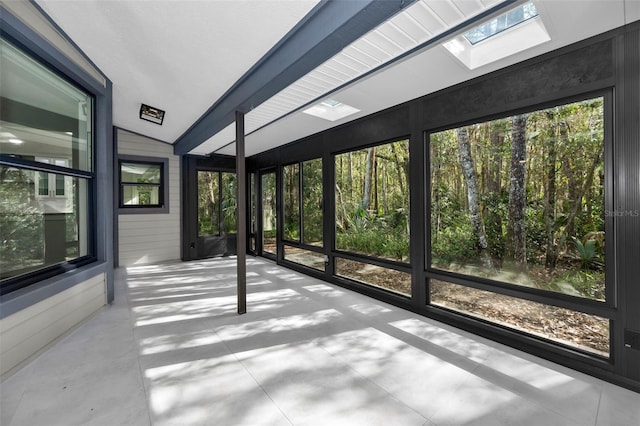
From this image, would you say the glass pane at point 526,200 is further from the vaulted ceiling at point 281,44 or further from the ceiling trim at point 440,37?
the ceiling trim at point 440,37

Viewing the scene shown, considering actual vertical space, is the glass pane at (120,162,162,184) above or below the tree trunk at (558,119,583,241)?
above

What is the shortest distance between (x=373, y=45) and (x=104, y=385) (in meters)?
3.25

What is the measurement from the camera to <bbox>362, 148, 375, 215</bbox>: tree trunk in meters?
4.61

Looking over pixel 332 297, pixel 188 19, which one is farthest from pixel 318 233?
pixel 188 19

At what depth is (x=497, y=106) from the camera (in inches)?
110

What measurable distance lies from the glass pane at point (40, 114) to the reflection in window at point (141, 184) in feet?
9.88

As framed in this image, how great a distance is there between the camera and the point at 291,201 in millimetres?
6203

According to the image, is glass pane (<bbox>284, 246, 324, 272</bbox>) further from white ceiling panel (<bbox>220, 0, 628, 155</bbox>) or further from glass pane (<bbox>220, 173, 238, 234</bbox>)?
white ceiling panel (<bbox>220, 0, 628, 155</bbox>)

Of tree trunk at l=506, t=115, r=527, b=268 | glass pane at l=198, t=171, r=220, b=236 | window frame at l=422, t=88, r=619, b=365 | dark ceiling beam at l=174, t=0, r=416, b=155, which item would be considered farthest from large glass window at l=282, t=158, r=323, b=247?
tree trunk at l=506, t=115, r=527, b=268

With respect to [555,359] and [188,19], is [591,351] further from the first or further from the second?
Result: [188,19]

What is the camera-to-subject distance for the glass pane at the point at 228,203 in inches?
291

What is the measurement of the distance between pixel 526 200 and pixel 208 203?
21.4ft

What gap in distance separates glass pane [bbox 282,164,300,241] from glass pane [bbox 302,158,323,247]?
205 millimetres

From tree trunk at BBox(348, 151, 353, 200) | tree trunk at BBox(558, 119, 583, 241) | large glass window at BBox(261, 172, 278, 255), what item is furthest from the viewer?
large glass window at BBox(261, 172, 278, 255)
